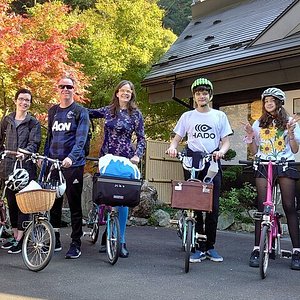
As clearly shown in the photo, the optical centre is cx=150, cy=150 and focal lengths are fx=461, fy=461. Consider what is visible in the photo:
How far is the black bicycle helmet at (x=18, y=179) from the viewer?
15.1ft

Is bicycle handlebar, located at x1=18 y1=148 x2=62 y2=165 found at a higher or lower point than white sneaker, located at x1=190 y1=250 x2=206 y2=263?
higher

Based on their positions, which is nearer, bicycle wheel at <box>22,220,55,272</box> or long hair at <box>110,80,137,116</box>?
bicycle wheel at <box>22,220,55,272</box>

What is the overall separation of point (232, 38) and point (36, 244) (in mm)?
7789

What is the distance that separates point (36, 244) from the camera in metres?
4.15

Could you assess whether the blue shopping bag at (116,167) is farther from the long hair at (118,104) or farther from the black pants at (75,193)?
the long hair at (118,104)

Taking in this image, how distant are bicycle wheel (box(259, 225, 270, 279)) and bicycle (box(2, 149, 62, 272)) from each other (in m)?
1.77

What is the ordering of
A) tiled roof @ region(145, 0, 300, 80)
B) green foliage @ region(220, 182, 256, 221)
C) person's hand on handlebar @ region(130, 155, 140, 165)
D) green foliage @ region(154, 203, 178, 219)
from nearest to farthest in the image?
person's hand on handlebar @ region(130, 155, 140, 165) < green foliage @ region(220, 182, 256, 221) < green foliage @ region(154, 203, 178, 219) < tiled roof @ region(145, 0, 300, 80)

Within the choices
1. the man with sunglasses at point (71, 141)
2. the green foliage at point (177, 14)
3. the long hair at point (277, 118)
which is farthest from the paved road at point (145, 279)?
the green foliage at point (177, 14)

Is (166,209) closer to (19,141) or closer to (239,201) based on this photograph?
(239,201)

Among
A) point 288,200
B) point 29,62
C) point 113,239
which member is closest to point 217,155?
point 288,200

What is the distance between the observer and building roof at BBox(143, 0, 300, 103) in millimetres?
8752

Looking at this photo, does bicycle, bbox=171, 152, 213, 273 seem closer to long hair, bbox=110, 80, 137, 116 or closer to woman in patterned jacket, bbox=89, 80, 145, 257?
woman in patterned jacket, bbox=89, 80, 145, 257

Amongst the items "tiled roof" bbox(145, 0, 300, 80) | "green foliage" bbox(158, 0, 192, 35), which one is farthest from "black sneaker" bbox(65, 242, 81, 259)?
"green foliage" bbox(158, 0, 192, 35)

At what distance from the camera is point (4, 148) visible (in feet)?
16.7
